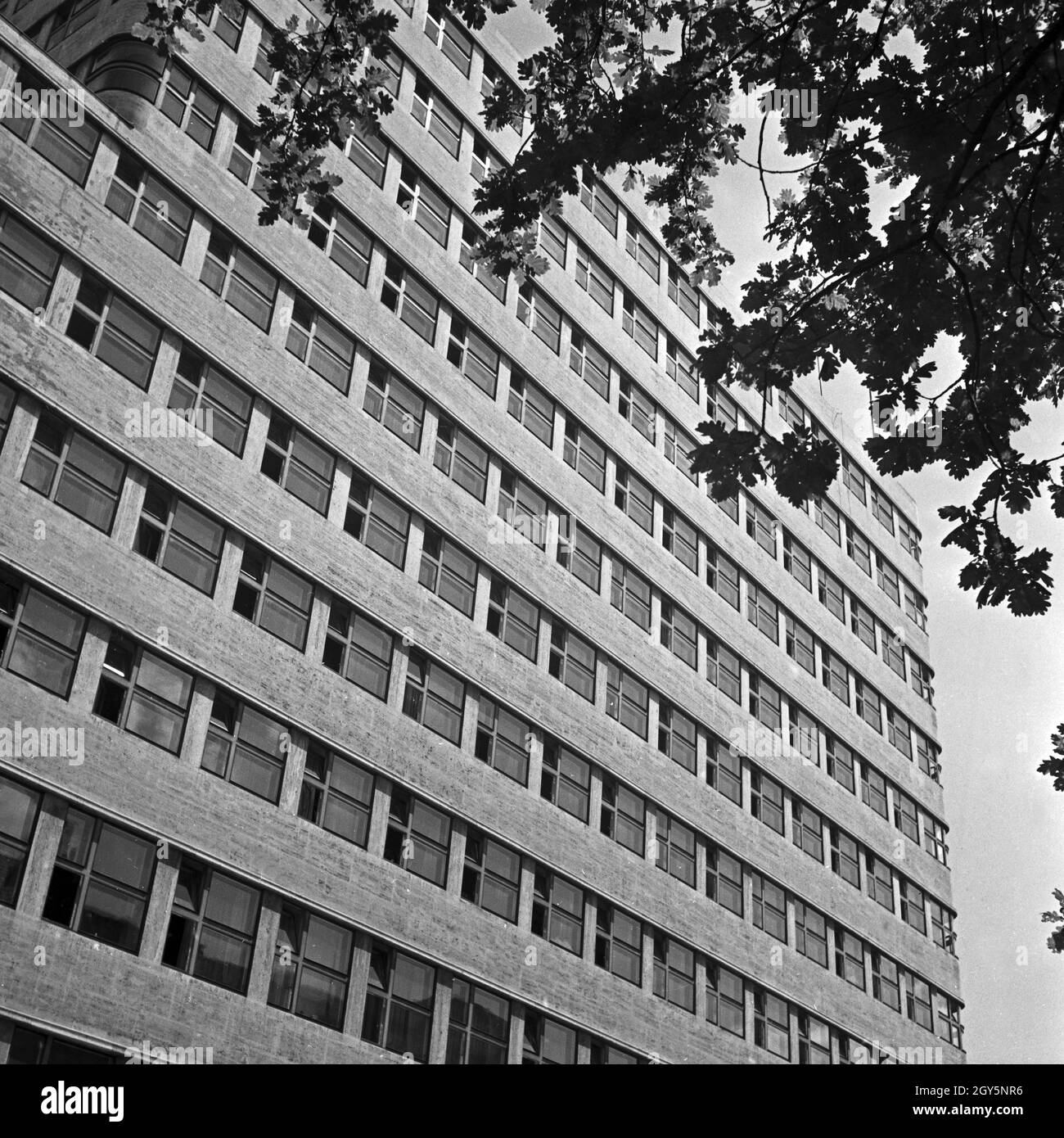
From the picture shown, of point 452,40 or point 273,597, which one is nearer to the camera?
point 273,597

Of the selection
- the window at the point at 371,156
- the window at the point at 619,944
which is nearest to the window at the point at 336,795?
the window at the point at 619,944

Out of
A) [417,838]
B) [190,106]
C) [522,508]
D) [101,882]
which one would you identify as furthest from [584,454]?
[101,882]

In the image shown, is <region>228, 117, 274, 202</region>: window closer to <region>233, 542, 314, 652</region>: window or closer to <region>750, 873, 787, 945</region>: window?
<region>233, 542, 314, 652</region>: window

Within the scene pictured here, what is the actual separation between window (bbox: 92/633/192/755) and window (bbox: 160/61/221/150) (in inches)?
414

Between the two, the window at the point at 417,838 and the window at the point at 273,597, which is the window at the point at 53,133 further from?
the window at the point at 417,838

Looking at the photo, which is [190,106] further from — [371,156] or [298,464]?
[298,464]

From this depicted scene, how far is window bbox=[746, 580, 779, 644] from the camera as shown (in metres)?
40.6

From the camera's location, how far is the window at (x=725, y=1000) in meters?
33.1

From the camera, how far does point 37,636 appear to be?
67.8 feet

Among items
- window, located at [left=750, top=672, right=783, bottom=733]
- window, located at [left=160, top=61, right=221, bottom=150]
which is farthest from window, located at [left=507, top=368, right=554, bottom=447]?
window, located at [left=750, top=672, right=783, bottom=733]

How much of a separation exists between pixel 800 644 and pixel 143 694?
84.2 ft

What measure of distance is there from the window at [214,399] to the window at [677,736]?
567 inches
